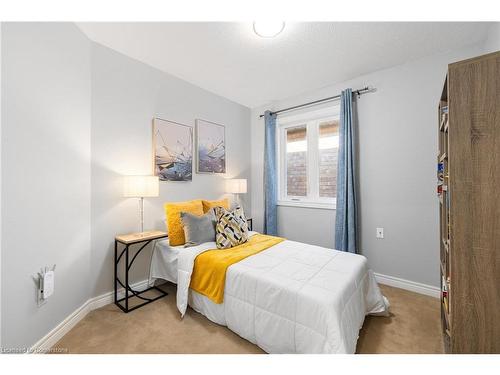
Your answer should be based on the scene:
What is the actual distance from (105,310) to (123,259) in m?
0.45

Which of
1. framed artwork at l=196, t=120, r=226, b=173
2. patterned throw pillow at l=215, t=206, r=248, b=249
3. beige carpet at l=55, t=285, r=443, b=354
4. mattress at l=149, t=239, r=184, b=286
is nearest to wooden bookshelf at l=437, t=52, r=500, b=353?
beige carpet at l=55, t=285, r=443, b=354

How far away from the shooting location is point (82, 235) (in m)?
1.90

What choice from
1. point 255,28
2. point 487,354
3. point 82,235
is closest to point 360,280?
point 487,354

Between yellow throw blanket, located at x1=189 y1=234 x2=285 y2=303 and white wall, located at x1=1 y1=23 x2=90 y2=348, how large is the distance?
1008mm

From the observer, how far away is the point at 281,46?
2.09 meters

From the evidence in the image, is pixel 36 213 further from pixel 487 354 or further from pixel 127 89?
pixel 487 354

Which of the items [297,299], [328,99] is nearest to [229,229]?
[297,299]

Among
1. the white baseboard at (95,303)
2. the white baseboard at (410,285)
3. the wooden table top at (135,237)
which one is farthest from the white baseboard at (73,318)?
the white baseboard at (410,285)

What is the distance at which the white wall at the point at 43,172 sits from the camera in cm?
130

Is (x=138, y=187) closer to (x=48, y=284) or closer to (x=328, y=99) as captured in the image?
(x=48, y=284)

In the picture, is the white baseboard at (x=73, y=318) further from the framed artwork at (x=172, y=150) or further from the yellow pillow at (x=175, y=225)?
the framed artwork at (x=172, y=150)

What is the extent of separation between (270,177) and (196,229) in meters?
1.64

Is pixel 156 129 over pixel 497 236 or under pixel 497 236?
over

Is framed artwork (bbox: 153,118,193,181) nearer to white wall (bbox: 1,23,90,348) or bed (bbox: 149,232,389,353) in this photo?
white wall (bbox: 1,23,90,348)
